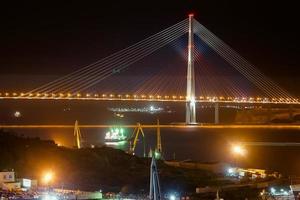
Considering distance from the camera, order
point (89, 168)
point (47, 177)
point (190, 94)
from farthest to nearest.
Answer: point (190, 94), point (89, 168), point (47, 177)

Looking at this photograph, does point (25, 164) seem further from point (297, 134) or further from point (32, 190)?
point (297, 134)

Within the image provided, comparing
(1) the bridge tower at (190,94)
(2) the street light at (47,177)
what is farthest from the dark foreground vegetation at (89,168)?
(1) the bridge tower at (190,94)

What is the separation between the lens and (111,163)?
11344 millimetres

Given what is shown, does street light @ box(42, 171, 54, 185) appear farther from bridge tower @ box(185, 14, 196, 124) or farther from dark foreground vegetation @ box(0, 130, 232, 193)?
bridge tower @ box(185, 14, 196, 124)

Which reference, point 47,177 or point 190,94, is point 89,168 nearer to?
point 47,177

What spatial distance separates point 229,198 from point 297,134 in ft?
58.7

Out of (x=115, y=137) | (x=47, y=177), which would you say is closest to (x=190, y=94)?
(x=115, y=137)

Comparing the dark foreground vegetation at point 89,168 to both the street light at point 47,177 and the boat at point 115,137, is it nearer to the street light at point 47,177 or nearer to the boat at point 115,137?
the street light at point 47,177

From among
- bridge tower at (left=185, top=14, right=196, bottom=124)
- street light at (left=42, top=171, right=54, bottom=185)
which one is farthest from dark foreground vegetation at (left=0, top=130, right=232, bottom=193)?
bridge tower at (left=185, top=14, right=196, bottom=124)

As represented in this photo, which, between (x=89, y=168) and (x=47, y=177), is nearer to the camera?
(x=47, y=177)

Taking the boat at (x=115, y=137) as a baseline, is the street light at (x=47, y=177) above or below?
below

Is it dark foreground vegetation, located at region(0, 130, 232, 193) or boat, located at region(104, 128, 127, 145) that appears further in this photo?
boat, located at region(104, 128, 127, 145)

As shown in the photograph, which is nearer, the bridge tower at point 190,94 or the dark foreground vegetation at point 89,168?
the dark foreground vegetation at point 89,168

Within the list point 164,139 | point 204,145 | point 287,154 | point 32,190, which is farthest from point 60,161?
point 164,139
